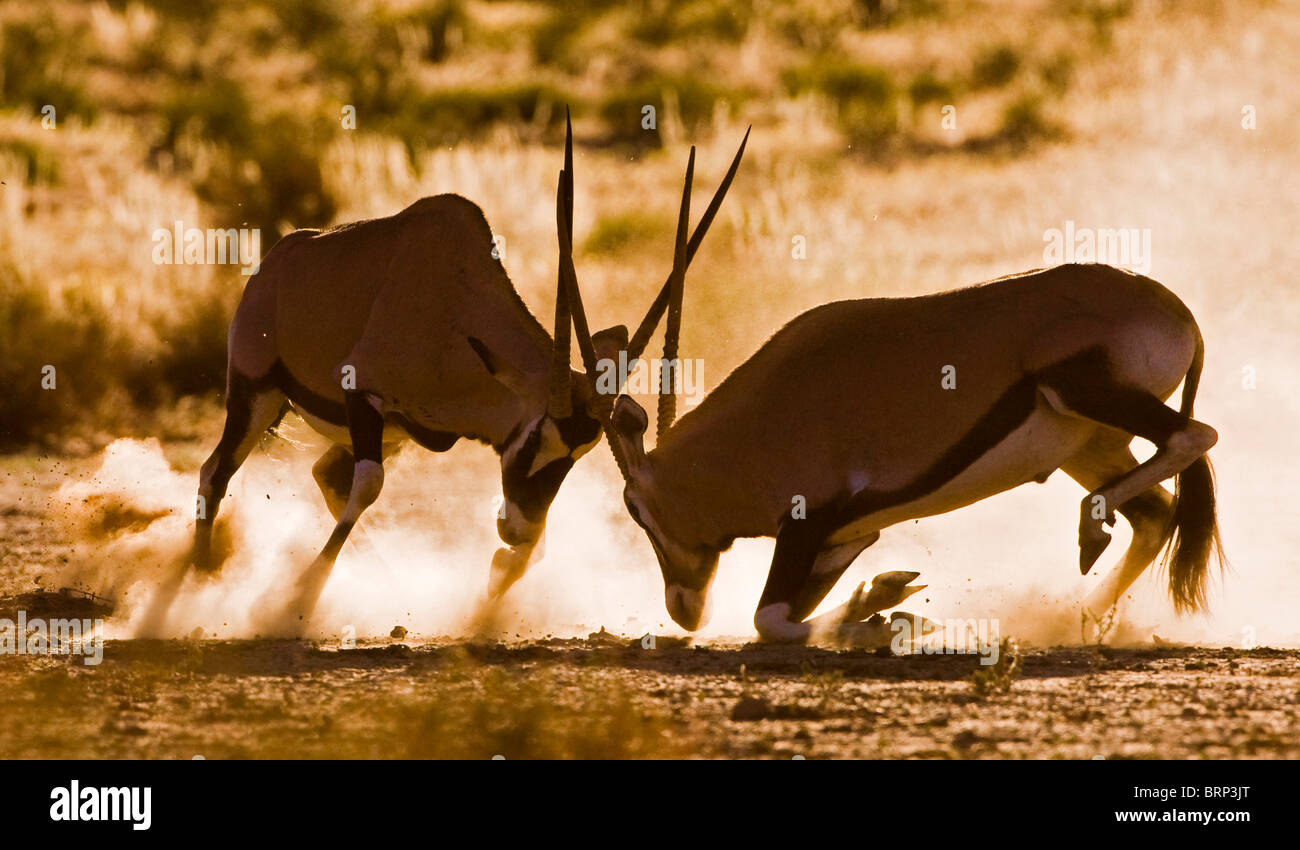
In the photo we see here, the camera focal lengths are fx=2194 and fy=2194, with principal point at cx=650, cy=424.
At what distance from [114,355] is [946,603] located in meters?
10.0

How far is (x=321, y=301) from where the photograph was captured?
40.1 ft

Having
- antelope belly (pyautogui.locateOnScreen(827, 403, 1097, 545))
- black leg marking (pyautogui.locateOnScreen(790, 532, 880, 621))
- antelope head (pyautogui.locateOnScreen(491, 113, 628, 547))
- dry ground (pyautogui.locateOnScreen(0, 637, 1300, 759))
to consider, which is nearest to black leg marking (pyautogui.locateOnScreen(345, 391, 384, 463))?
antelope head (pyautogui.locateOnScreen(491, 113, 628, 547))

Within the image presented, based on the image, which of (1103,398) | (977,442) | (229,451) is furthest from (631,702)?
(229,451)

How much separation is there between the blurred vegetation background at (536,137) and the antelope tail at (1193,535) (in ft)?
24.5

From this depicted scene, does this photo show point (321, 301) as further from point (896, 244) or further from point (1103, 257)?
point (896, 244)

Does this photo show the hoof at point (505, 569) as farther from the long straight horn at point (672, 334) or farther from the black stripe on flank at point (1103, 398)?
the black stripe on flank at point (1103, 398)

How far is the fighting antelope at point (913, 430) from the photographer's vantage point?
1047 centimetres

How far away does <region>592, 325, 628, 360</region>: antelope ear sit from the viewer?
37.6ft

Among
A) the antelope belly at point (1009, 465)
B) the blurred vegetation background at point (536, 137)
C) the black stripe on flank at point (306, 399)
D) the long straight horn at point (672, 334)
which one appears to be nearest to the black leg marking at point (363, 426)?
the black stripe on flank at point (306, 399)

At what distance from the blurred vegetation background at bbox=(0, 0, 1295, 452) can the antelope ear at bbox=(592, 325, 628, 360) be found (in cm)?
675

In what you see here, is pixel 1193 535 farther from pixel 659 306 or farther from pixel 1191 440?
pixel 659 306

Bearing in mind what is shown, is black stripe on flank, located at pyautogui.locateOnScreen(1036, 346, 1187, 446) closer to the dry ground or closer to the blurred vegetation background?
the dry ground
